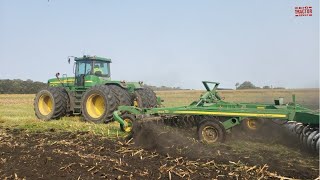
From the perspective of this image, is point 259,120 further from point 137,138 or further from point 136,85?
point 136,85

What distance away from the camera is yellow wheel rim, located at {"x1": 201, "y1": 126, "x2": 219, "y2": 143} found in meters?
7.60

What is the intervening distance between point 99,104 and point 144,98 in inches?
62.4

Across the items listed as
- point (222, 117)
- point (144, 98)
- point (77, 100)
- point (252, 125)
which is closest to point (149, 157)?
point (222, 117)

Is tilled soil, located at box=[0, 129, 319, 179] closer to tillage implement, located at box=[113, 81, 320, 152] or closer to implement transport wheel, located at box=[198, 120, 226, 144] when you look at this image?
implement transport wheel, located at box=[198, 120, 226, 144]

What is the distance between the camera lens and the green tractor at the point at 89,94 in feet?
37.7

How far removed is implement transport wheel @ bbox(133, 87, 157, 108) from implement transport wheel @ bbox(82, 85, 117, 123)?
3.67 feet

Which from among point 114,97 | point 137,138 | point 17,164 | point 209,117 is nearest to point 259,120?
Answer: point 209,117

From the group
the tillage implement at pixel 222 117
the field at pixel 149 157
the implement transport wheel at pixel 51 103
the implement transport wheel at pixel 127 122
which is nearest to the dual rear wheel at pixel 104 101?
the implement transport wheel at pixel 51 103

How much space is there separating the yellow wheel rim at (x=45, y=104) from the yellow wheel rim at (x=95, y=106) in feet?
7.75

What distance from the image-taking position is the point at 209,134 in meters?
7.68

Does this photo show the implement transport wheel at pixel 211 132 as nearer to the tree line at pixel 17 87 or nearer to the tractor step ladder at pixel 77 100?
the tractor step ladder at pixel 77 100

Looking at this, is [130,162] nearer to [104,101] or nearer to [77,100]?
[104,101]

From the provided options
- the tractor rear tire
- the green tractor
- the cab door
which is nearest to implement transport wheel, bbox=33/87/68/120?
the green tractor

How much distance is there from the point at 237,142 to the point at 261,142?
0.59m
